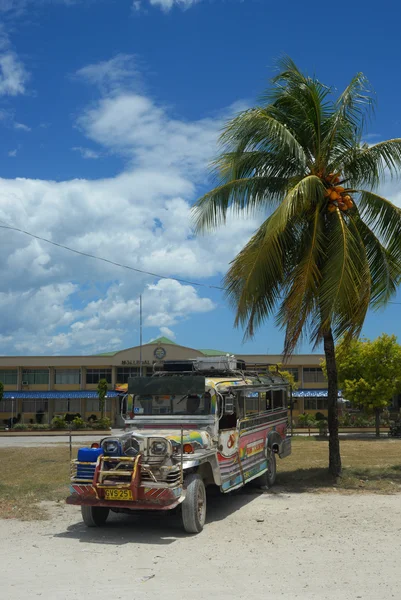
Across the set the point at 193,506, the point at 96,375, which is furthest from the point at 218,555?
the point at 96,375

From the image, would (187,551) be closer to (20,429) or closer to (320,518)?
(320,518)

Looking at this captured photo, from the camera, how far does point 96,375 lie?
61.0 metres

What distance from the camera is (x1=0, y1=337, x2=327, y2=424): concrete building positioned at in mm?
58656

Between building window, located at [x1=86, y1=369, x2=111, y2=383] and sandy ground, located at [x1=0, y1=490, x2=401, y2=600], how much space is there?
5021cm

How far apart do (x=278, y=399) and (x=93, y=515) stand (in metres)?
6.51

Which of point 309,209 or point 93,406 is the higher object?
point 309,209

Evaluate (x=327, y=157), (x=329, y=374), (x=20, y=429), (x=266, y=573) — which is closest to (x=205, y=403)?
(x=266, y=573)

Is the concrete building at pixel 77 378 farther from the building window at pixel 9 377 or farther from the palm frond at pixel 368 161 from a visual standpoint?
the palm frond at pixel 368 161

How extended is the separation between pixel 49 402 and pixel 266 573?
183 ft

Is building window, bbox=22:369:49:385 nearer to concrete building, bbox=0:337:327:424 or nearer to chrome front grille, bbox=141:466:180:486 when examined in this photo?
concrete building, bbox=0:337:327:424

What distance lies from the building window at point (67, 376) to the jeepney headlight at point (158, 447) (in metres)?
52.8

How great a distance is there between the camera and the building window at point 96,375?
200ft

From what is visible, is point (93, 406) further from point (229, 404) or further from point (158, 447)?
point (158, 447)

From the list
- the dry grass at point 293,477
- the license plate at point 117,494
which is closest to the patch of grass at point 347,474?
the dry grass at point 293,477
